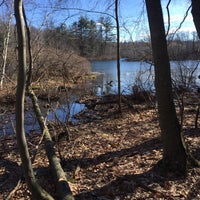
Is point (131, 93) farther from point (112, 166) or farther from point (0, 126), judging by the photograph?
point (112, 166)

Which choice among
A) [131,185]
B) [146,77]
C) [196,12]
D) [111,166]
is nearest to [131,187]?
[131,185]

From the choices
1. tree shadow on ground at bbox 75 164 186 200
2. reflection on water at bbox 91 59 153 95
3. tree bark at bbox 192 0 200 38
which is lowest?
tree shadow on ground at bbox 75 164 186 200

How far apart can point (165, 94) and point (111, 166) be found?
5.26 feet

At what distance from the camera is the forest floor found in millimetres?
3725

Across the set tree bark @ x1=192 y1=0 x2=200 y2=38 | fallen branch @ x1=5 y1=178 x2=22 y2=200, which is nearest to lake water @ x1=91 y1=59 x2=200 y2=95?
tree bark @ x1=192 y1=0 x2=200 y2=38

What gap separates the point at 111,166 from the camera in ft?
15.4

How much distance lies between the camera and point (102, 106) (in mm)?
12586

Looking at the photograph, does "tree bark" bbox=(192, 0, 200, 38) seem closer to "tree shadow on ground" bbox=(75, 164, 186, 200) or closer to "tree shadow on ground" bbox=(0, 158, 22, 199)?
"tree shadow on ground" bbox=(75, 164, 186, 200)

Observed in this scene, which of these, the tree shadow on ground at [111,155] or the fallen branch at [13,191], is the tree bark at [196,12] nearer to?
the tree shadow on ground at [111,155]

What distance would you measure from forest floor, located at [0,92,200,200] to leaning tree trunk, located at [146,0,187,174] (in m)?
0.28

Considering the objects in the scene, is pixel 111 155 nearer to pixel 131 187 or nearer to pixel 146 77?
pixel 131 187

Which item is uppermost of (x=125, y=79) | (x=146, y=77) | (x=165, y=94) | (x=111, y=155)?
(x=165, y=94)

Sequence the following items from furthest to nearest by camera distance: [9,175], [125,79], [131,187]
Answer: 1. [125,79]
2. [9,175]
3. [131,187]

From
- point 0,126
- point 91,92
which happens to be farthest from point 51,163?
point 91,92
